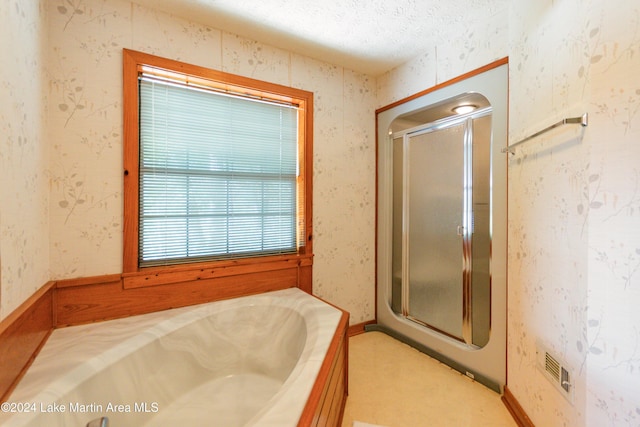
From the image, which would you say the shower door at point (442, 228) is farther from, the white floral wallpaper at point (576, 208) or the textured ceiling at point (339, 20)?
the textured ceiling at point (339, 20)

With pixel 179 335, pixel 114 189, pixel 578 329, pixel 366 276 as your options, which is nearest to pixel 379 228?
pixel 366 276

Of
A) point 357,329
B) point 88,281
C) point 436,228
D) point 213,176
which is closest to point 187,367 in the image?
point 88,281

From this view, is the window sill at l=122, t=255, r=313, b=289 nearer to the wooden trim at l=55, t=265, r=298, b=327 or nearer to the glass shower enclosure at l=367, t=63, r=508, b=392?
the wooden trim at l=55, t=265, r=298, b=327

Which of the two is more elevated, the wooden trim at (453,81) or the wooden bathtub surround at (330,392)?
the wooden trim at (453,81)

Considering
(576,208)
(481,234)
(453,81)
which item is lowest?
(481,234)

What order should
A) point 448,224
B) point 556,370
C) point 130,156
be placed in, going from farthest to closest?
point 448,224 < point 130,156 < point 556,370

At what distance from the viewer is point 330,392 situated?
116 cm

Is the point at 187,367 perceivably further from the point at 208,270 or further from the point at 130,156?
the point at 130,156

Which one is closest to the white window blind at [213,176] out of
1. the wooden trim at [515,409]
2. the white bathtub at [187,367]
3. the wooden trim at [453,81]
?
the white bathtub at [187,367]

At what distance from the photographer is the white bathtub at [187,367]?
934mm

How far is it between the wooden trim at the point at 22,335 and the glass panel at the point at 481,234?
231 cm

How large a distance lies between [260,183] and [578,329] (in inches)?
74.1

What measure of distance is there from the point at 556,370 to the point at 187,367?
1768mm

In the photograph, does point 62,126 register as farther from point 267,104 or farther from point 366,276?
point 366,276
